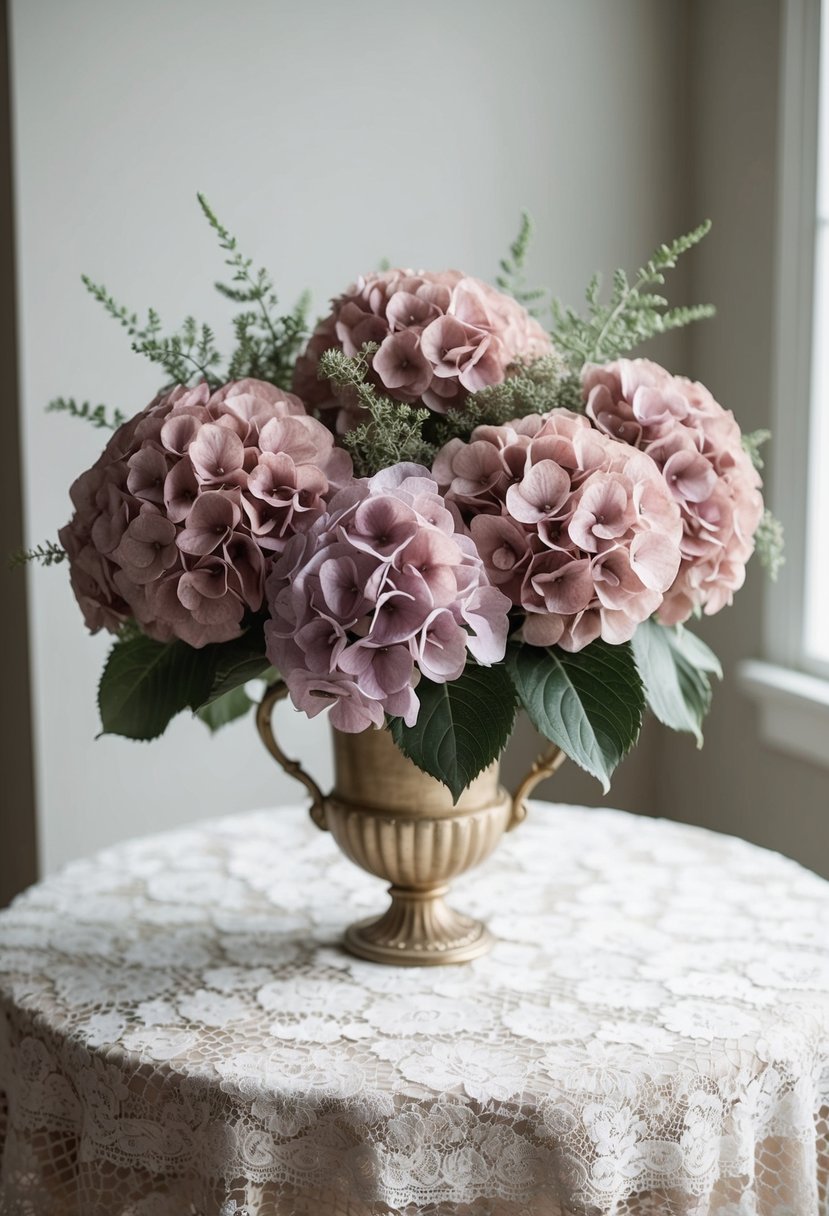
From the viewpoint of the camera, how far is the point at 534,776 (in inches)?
45.8

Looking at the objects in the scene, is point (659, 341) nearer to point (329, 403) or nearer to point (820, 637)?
point (820, 637)

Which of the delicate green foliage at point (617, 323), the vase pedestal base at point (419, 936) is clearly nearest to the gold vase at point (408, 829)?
the vase pedestal base at point (419, 936)

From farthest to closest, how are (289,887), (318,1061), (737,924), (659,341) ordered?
(659,341)
(289,887)
(737,924)
(318,1061)

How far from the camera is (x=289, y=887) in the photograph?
137 cm

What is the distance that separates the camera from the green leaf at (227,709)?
1273mm

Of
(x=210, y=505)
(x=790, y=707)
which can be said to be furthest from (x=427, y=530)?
(x=790, y=707)

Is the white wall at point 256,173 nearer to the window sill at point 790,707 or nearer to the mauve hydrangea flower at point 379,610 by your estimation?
the window sill at point 790,707

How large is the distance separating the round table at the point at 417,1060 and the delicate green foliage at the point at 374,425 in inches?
17.9

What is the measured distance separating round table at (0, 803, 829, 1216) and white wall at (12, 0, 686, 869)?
77 cm

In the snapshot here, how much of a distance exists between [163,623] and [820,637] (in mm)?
1312

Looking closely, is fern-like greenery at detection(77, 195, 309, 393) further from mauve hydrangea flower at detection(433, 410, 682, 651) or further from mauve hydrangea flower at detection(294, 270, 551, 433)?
mauve hydrangea flower at detection(433, 410, 682, 651)

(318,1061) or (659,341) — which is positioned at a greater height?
(659,341)

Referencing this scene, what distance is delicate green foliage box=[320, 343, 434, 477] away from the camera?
0.97 meters

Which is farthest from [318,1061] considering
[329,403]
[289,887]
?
[329,403]
